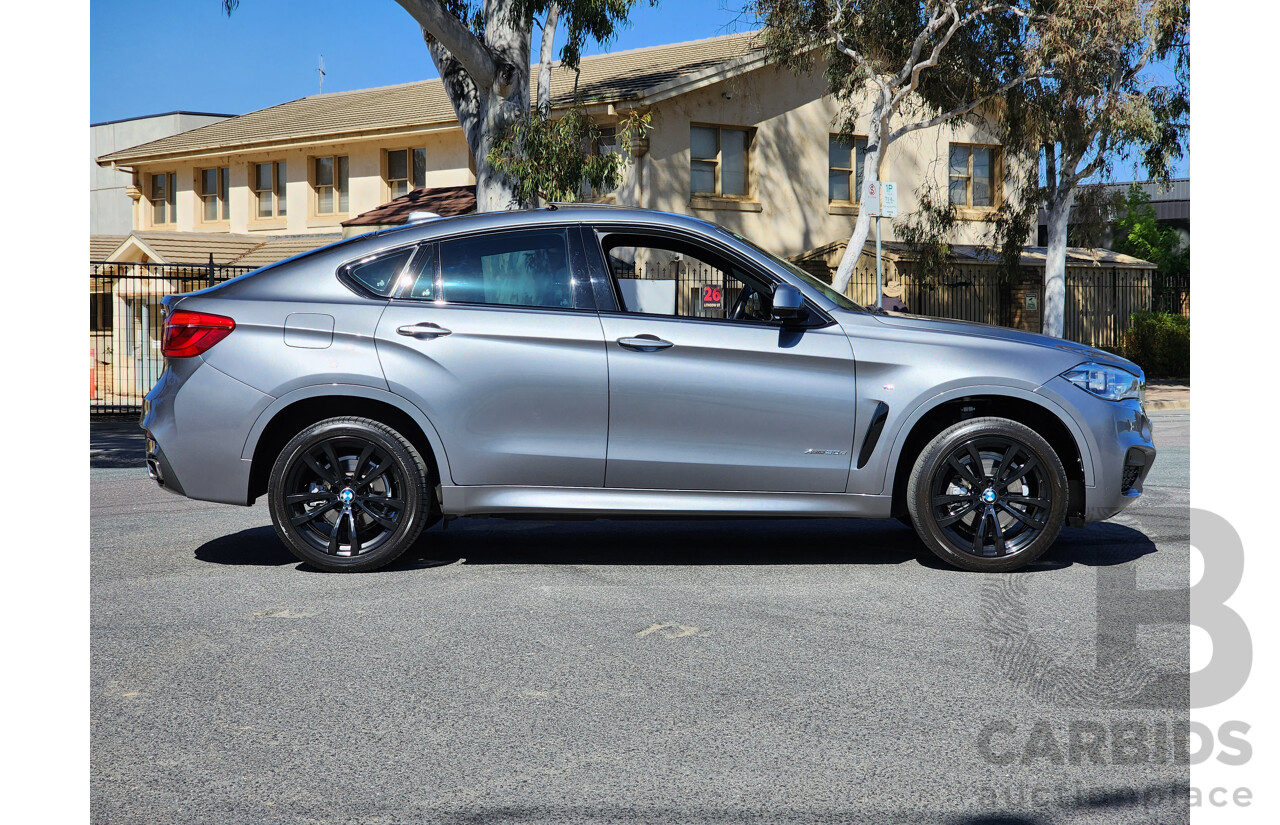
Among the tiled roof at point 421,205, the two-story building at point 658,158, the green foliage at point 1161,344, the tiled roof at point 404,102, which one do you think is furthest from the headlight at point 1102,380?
the green foliage at point 1161,344

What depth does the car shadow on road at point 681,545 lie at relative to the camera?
254 inches

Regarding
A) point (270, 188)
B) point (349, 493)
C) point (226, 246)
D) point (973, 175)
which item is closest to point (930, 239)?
point (973, 175)

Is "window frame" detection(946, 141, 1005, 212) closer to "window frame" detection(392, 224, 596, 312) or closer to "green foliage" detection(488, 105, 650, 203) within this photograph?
"green foliage" detection(488, 105, 650, 203)

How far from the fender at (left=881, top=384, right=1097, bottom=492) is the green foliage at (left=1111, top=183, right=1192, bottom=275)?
38933 mm

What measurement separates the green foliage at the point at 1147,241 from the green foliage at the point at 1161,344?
15.2 m

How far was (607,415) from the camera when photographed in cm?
585

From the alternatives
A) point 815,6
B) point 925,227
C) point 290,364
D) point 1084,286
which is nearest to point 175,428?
point 290,364

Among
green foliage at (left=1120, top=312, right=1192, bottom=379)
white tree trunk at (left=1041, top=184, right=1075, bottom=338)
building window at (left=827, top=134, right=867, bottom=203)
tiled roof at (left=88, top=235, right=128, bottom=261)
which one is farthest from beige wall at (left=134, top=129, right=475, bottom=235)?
green foliage at (left=1120, top=312, right=1192, bottom=379)

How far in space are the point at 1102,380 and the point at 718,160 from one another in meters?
19.1

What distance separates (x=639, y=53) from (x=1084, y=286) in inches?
476

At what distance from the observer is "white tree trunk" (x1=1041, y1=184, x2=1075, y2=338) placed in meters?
22.8

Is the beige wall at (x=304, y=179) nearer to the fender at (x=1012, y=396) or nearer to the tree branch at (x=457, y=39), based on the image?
the tree branch at (x=457, y=39)

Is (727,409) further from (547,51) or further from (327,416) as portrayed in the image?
(547,51)

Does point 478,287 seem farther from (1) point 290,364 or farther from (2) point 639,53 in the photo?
(2) point 639,53
